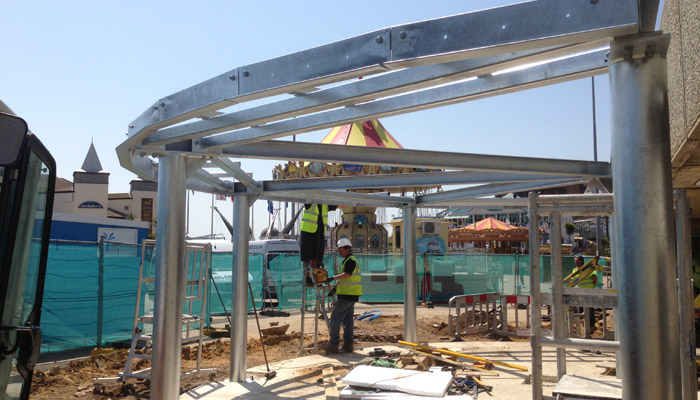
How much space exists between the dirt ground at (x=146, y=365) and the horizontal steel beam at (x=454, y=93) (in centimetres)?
499

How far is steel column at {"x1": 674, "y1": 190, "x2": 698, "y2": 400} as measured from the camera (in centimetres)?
458

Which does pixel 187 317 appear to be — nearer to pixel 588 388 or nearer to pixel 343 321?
pixel 343 321

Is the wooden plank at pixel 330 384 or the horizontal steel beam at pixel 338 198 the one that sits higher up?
the horizontal steel beam at pixel 338 198

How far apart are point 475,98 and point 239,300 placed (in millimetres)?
5171

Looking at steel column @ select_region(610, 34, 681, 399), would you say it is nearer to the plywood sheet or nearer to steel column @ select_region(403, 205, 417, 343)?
the plywood sheet

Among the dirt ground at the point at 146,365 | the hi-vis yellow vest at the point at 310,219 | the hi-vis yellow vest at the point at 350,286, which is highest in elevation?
the hi-vis yellow vest at the point at 310,219

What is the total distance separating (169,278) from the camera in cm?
611

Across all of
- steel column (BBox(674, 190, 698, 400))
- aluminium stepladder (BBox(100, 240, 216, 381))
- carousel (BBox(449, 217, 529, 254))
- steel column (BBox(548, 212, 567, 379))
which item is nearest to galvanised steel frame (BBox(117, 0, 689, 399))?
steel column (BBox(548, 212, 567, 379))

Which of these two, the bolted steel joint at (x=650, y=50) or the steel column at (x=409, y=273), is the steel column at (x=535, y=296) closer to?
the bolted steel joint at (x=650, y=50)

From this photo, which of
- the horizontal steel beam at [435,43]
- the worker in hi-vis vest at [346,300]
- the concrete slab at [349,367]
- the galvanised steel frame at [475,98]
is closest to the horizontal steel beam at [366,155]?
the galvanised steel frame at [475,98]

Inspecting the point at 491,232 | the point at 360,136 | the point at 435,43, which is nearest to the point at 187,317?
the point at 360,136

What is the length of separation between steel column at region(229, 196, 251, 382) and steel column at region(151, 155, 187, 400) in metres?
2.40

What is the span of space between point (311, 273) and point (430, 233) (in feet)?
79.7

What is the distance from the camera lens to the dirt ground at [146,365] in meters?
8.49
